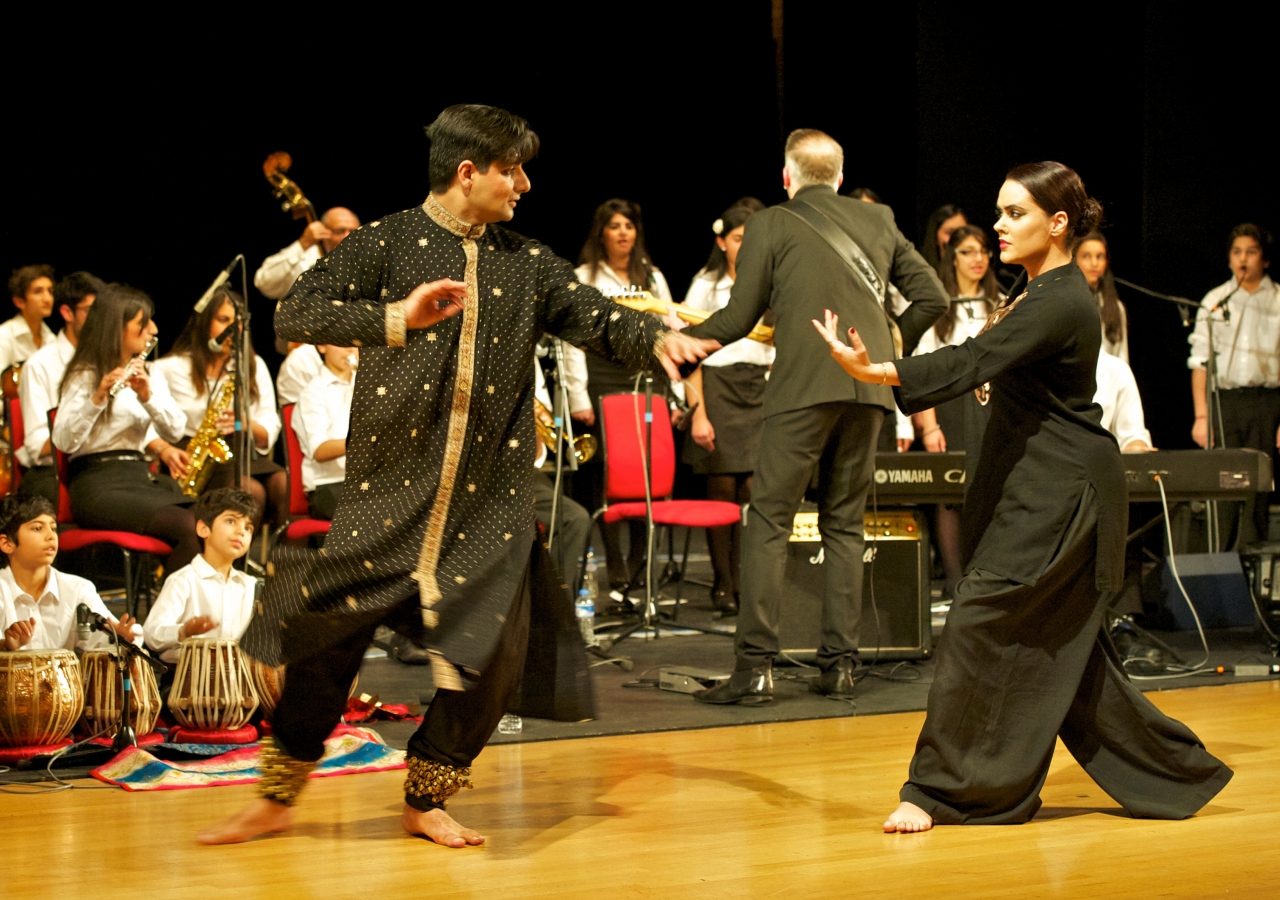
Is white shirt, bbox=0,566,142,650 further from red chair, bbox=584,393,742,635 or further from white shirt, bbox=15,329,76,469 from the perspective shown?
red chair, bbox=584,393,742,635

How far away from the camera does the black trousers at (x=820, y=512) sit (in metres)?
4.38

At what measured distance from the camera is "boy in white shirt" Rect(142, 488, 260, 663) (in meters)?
4.09

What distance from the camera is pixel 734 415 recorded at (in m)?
6.47

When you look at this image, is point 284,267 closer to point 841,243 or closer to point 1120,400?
point 841,243

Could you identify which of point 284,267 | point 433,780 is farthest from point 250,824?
point 284,267

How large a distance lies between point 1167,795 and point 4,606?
3.07m

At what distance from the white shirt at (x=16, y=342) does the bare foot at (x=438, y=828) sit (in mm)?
4344

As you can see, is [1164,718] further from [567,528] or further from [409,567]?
[567,528]

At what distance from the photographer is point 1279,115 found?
27.0 ft

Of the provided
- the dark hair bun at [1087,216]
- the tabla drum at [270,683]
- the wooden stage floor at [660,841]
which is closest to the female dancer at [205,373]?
the wooden stage floor at [660,841]

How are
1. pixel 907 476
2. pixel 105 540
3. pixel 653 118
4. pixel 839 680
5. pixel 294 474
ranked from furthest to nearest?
pixel 653 118
pixel 294 474
pixel 907 476
pixel 105 540
pixel 839 680

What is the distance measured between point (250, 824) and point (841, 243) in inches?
98.5

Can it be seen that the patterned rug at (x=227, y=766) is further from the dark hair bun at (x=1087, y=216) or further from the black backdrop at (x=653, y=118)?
the black backdrop at (x=653, y=118)

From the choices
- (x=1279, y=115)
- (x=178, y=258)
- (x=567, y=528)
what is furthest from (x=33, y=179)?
(x=1279, y=115)
